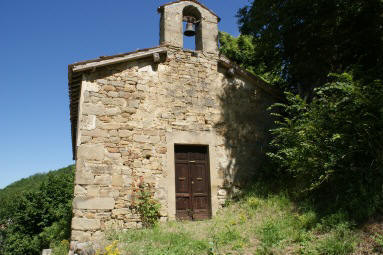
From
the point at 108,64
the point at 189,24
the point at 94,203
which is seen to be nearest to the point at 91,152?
the point at 94,203

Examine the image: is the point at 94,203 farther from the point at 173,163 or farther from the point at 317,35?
the point at 317,35

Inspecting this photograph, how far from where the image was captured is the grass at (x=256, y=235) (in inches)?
183

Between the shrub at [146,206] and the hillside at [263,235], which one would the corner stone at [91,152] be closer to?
the shrub at [146,206]

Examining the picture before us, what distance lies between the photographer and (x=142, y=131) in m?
7.74

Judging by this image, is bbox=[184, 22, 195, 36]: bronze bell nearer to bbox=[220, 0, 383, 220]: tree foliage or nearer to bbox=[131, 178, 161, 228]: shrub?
bbox=[220, 0, 383, 220]: tree foliage

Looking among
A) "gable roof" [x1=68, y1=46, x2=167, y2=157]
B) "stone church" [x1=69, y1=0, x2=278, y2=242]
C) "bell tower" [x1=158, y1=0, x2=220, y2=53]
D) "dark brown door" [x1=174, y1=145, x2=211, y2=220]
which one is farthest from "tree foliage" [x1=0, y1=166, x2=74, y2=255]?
"bell tower" [x1=158, y1=0, x2=220, y2=53]

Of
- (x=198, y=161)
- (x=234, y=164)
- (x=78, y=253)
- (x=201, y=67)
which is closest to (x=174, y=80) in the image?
(x=201, y=67)

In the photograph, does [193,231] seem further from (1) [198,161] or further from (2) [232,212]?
(1) [198,161]

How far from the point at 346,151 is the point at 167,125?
4070 millimetres

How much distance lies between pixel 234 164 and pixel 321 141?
8.72 feet

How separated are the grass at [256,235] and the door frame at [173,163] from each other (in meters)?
Result: 0.74

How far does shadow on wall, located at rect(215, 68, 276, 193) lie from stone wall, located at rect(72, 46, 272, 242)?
6 centimetres

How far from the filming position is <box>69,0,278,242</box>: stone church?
278 inches

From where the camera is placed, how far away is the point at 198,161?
27.4 feet
